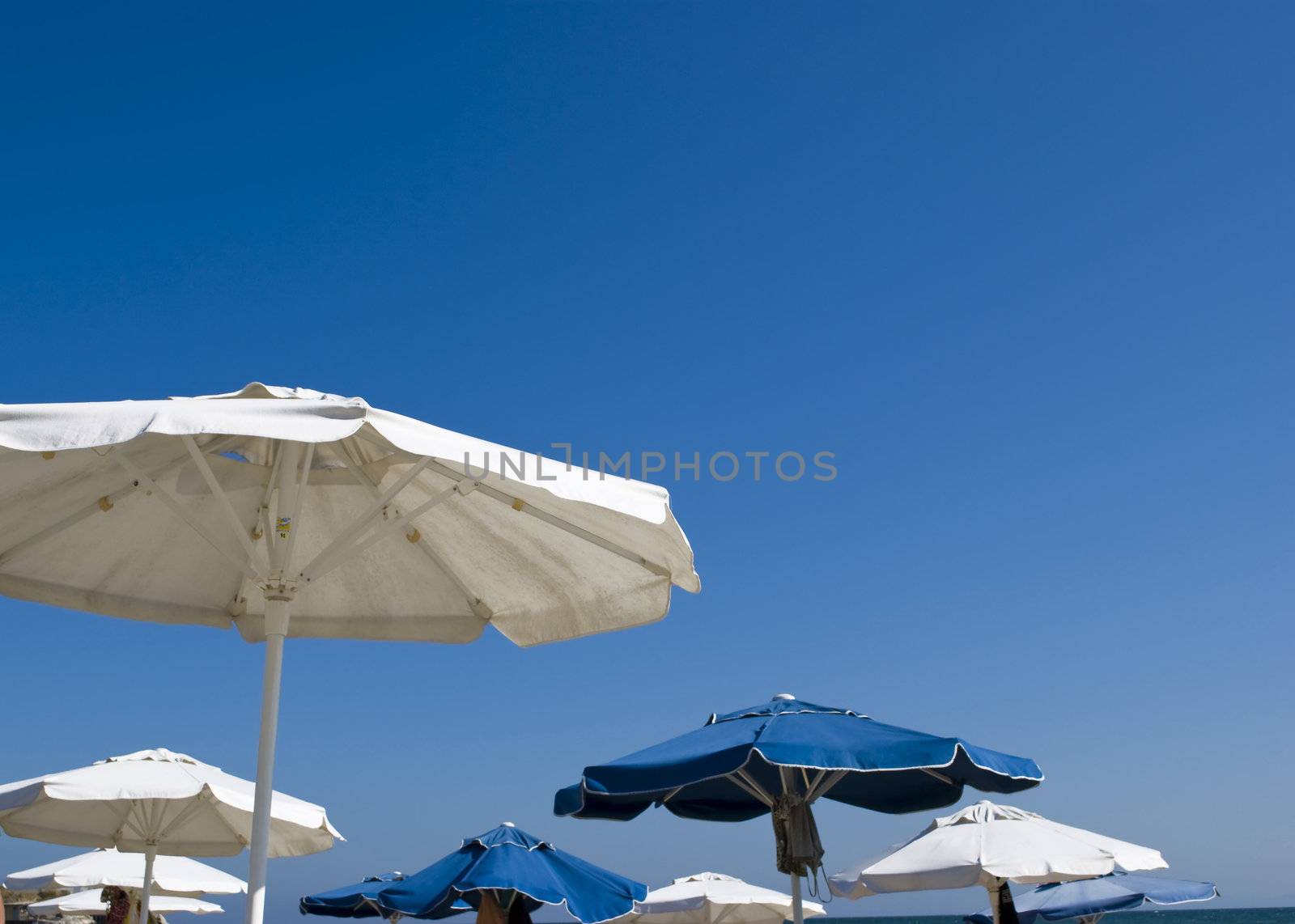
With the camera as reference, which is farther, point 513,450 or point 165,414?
point 513,450

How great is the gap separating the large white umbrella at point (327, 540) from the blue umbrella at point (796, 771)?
0.70 meters

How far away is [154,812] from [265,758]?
5.78 metres

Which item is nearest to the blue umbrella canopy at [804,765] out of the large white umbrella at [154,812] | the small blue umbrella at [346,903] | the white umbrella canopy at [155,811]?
the large white umbrella at [154,812]

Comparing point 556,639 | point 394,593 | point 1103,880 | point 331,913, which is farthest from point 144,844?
point 1103,880

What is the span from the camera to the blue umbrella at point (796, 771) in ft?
14.8

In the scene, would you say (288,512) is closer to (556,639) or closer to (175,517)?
(175,517)

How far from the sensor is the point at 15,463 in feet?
13.5

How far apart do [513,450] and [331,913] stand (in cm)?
1081

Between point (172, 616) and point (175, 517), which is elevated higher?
point (175, 517)

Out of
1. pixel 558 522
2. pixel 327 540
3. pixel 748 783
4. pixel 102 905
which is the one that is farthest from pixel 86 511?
pixel 102 905

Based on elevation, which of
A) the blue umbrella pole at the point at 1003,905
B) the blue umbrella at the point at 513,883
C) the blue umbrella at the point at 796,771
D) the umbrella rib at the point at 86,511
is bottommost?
the blue umbrella pole at the point at 1003,905

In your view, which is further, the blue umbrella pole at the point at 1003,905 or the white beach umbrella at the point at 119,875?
the white beach umbrella at the point at 119,875

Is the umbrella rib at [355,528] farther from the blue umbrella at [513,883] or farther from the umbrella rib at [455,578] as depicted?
the blue umbrella at [513,883]

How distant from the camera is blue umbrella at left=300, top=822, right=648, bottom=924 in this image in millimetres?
7926
